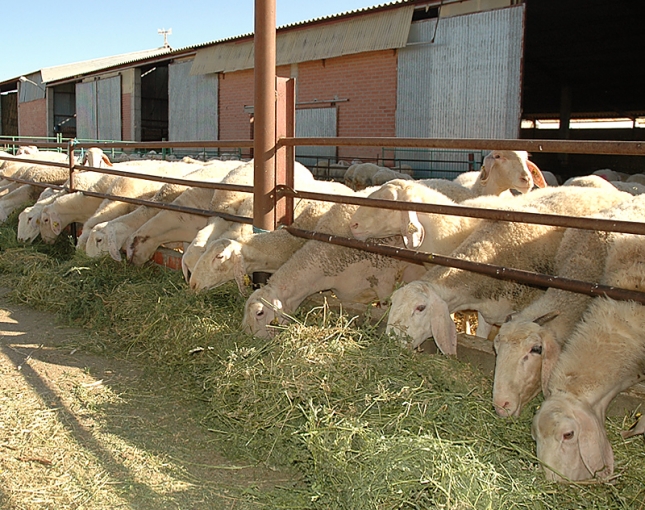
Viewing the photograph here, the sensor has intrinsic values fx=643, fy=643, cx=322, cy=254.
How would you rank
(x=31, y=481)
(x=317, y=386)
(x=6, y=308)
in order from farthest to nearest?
(x=6, y=308) → (x=317, y=386) → (x=31, y=481)

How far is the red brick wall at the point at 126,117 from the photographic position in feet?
96.8

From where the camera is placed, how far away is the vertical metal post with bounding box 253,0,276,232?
4727 millimetres

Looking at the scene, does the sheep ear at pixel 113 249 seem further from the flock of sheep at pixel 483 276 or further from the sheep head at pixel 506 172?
the sheep head at pixel 506 172

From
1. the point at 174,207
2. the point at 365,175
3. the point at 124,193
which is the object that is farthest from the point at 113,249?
the point at 365,175

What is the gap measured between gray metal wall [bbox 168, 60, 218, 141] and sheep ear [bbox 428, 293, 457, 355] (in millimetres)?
21499

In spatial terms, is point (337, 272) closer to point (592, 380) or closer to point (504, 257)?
point (504, 257)

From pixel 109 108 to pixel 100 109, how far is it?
1.11m

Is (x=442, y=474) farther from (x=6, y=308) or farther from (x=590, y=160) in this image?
(x=590, y=160)

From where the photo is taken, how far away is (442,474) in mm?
2562

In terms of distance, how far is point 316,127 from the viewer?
20.2 meters

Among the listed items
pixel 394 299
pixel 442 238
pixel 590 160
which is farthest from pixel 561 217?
pixel 590 160

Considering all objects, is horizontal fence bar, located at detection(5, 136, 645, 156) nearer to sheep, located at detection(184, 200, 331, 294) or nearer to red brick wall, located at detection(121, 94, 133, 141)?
sheep, located at detection(184, 200, 331, 294)

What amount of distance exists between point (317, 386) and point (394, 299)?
0.79m

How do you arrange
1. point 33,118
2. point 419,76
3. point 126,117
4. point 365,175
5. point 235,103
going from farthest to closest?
point 33,118
point 126,117
point 235,103
point 419,76
point 365,175
